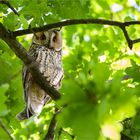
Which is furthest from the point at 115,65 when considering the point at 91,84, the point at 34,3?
the point at 91,84

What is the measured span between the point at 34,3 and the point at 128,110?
1454 millimetres

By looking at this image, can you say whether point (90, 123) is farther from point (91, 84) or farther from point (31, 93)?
point (31, 93)

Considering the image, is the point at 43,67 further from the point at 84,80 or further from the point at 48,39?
the point at 84,80

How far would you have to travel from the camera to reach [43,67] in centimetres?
338

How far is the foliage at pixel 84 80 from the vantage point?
98 centimetres

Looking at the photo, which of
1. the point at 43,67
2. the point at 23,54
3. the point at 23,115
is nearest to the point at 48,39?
the point at 43,67

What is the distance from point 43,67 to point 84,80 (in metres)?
2.37

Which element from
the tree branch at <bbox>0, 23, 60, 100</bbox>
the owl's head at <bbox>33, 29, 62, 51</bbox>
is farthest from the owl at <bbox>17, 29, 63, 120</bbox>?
the tree branch at <bbox>0, 23, 60, 100</bbox>

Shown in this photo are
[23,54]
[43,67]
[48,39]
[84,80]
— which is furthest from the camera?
[48,39]

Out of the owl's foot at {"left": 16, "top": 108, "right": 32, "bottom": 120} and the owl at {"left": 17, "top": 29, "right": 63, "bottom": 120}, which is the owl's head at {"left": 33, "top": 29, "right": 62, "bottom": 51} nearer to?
the owl at {"left": 17, "top": 29, "right": 63, "bottom": 120}

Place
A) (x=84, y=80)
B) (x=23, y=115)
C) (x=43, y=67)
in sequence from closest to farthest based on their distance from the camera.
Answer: (x=84, y=80) → (x=23, y=115) → (x=43, y=67)

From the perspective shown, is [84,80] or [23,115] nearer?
[84,80]

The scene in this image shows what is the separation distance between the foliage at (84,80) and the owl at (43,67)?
9 centimetres

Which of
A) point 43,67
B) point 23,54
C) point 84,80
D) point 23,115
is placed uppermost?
point 84,80
